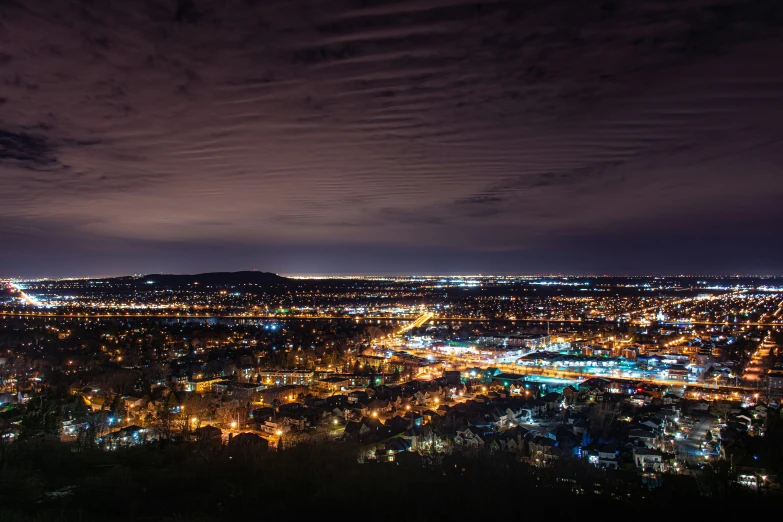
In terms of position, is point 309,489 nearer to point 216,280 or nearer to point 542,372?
point 542,372

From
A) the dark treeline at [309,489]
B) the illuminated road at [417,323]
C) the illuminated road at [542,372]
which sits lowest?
the illuminated road at [542,372]

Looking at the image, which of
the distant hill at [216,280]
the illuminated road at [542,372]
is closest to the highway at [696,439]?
the illuminated road at [542,372]

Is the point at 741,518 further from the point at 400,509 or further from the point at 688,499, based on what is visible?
the point at 400,509

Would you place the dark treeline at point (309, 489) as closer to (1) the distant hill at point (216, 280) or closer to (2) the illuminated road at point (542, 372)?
(2) the illuminated road at point (542, 372)

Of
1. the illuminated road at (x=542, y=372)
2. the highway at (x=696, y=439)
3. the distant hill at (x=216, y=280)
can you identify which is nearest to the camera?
the highway at (x=696, y=439)

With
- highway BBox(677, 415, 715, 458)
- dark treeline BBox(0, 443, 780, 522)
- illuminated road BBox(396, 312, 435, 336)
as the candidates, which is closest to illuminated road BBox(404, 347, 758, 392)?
highway BBox(677, 415, 715, 458)

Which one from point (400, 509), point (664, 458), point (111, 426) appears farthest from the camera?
point (111, 426)

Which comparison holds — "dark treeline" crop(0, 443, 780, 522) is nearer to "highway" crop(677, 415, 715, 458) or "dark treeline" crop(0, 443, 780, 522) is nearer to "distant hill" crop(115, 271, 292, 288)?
"highway" crop(677, 415, 715, 458)

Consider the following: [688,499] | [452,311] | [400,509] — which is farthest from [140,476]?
[452,311]
